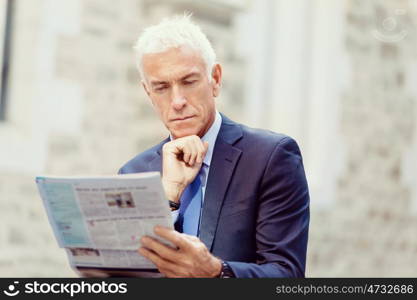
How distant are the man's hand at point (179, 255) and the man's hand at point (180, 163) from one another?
362mm

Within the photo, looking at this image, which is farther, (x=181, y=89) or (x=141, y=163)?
(x=141, y=163)

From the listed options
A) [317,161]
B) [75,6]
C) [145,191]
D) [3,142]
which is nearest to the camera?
[145,191]

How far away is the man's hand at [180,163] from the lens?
3188 millimetres

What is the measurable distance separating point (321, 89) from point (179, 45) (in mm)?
6964

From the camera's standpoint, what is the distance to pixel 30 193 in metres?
7.08

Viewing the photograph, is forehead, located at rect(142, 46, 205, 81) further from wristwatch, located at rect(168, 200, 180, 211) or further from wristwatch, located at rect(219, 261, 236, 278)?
wristwatch, located at rect(219, 261, 236, 278)

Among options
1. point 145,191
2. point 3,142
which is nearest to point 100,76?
point 3,142

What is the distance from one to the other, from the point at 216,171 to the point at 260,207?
20 cm

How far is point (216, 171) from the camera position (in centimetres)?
329

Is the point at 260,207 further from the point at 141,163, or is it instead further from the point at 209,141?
the point at 141,163

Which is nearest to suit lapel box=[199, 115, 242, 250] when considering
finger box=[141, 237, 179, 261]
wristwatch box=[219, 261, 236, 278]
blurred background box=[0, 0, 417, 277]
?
wristwatch box=[219, 261, 236, 278]

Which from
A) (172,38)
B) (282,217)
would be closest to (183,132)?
(172,38)

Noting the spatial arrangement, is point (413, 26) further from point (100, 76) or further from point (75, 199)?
point (75, 199)

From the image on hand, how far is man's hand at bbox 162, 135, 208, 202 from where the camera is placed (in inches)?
125
